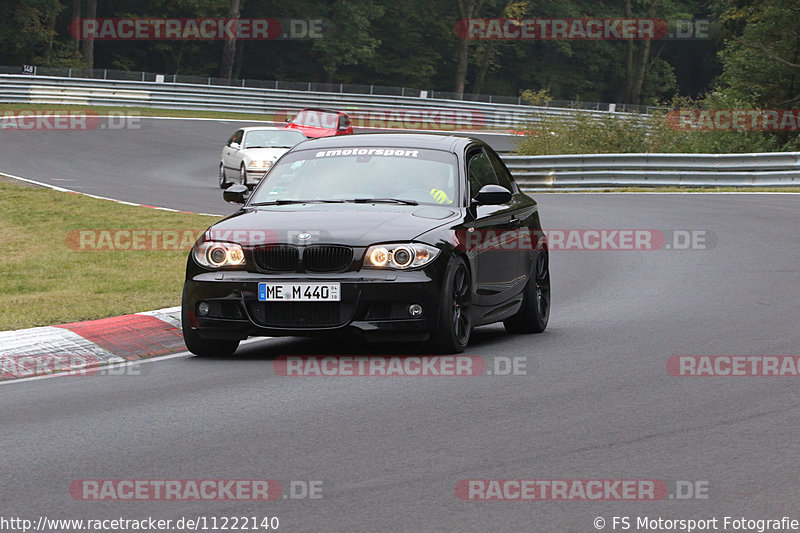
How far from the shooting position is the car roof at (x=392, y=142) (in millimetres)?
11133

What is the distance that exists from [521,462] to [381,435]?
92 cm

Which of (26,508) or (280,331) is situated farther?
(280,331)

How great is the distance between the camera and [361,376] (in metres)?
9.03

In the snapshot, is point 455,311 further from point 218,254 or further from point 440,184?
point 218,254

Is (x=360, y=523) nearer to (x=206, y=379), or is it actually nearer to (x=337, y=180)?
(x=206, y=379)

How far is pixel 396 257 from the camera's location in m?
9.53

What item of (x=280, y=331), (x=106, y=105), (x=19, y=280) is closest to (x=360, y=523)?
(x=280, y=331)

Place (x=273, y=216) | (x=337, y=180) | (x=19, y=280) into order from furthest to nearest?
(x=19, y=280) → (x=337, y=180) → (x=273, y=216)

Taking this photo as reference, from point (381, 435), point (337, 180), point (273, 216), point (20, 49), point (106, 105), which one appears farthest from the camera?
point (20, 49)

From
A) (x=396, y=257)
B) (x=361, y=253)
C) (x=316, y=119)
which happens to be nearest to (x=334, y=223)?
(x=361, y=253)

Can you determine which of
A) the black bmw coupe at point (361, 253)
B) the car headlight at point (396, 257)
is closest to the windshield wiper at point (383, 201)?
the black bmw coupe at point (361, 253)

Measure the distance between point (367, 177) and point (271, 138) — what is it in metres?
20.9

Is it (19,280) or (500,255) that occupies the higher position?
(500,255)

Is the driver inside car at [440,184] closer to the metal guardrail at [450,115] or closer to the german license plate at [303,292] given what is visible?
the german license plate at [303,292]
